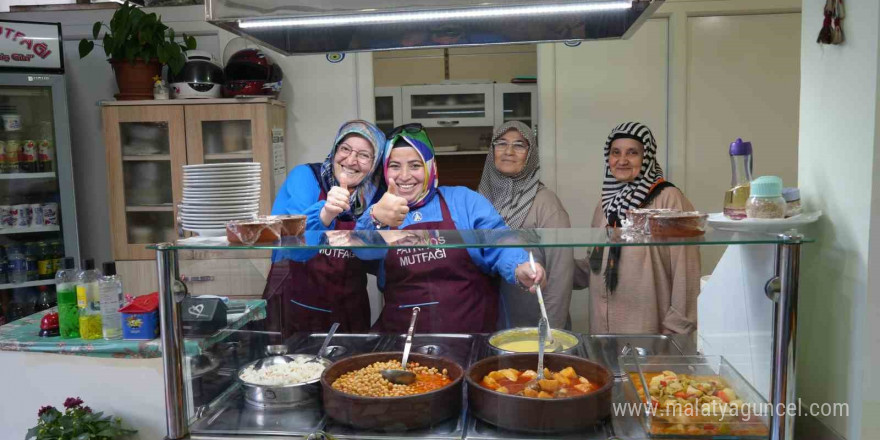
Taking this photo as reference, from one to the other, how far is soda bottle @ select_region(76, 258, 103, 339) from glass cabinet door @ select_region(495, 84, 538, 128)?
3302mm

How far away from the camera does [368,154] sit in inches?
104

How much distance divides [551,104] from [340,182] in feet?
5.95

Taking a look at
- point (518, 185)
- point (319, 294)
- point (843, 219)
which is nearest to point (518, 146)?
point (518, 185)

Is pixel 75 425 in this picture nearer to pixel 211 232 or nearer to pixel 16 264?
pixel 211 232

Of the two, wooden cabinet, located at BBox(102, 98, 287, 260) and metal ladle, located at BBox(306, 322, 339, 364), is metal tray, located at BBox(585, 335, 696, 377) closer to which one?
metal ladle, located at BBox(306, 322, 339, 364)

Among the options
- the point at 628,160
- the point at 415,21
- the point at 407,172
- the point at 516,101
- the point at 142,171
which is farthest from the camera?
the point at 516,101

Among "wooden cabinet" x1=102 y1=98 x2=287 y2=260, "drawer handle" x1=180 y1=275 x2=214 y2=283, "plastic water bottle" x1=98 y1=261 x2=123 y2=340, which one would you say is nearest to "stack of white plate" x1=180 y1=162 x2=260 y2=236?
"drawer handle" x1=180 y1=275 x2=214 y2=283

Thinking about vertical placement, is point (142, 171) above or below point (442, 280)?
above

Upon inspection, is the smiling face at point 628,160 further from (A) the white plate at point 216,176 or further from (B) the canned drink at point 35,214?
(B) the canned drink at point 35,214

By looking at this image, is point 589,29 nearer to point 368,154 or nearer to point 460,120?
point 368,154

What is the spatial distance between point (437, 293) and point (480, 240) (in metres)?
0.49

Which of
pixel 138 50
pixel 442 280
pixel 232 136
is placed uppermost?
pixel 138 50

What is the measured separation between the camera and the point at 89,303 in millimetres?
2201

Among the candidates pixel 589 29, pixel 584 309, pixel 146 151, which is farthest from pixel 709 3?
pixel 146 151
